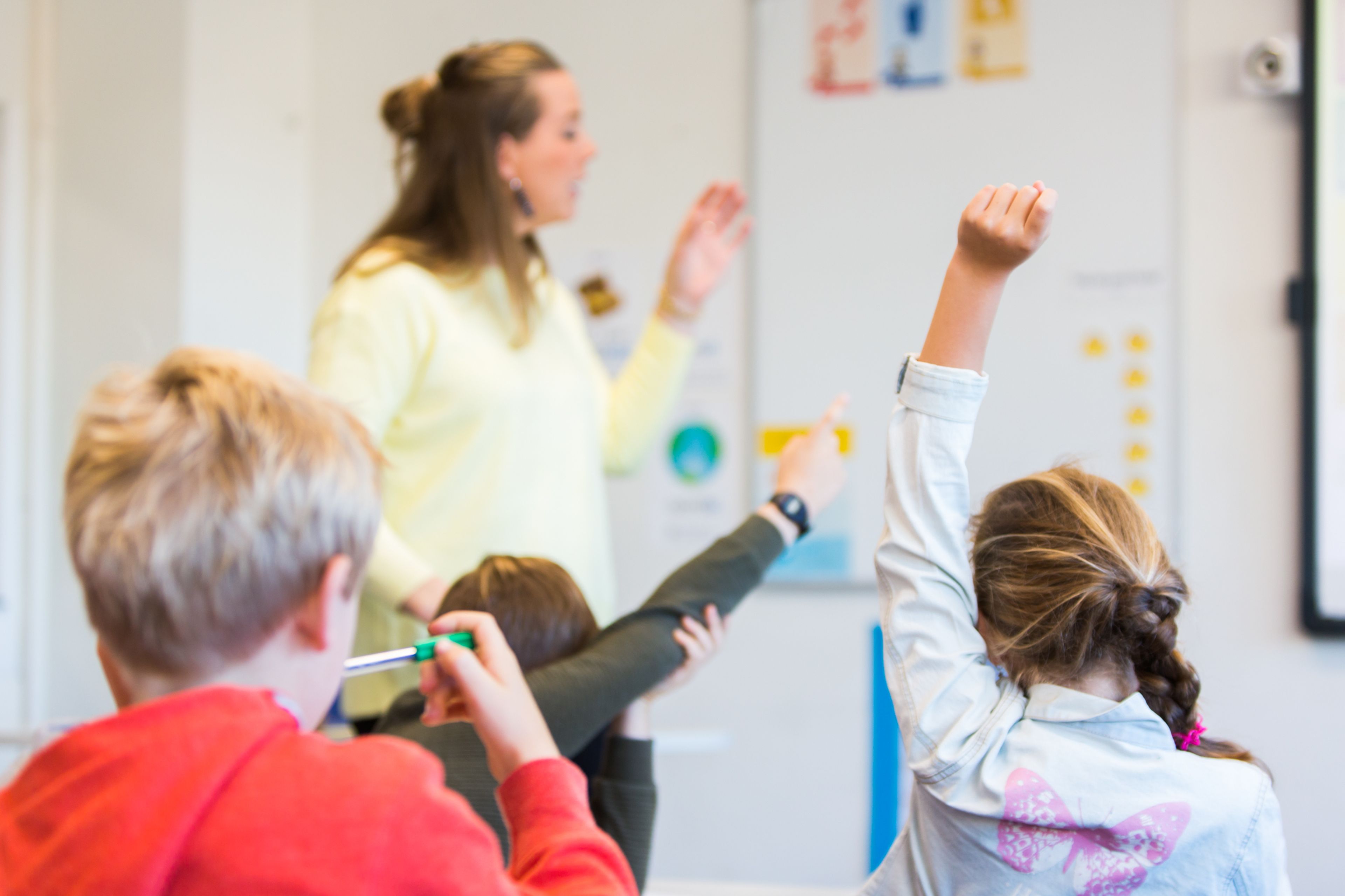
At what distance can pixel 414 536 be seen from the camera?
1378 mm

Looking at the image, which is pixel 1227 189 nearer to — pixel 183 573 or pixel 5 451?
pixel 183 573

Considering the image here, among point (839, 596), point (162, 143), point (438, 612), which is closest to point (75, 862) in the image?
point (438, 612)

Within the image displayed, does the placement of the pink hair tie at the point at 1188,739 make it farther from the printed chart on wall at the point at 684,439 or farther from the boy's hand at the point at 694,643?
the printed chart on wall at the point at 684,439

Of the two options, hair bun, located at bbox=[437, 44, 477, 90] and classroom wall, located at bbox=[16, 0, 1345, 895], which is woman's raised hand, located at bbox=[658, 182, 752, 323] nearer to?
hair bun, located at bbox=[437, 44, 477, 90]

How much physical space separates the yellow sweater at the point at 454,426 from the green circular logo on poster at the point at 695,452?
3.10ft

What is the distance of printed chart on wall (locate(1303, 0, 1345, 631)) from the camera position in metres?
2.08

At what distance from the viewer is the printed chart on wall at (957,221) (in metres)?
2.19

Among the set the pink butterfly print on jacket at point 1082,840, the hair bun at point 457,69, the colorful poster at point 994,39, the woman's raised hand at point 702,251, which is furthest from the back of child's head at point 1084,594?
the colorful poster at point 994,39

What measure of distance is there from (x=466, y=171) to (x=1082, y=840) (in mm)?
1095

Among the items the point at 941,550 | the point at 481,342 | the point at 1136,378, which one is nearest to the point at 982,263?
the point at 941,550

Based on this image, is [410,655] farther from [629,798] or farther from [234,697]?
[629,798]

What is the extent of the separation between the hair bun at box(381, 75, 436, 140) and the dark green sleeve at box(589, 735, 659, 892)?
91 centimetres

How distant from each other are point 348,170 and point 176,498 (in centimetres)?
223

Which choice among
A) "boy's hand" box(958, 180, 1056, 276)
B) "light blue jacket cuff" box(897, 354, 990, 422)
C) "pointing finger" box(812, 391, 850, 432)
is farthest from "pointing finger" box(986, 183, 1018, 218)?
"pointing finger" box(812, 391, 850, 432)
